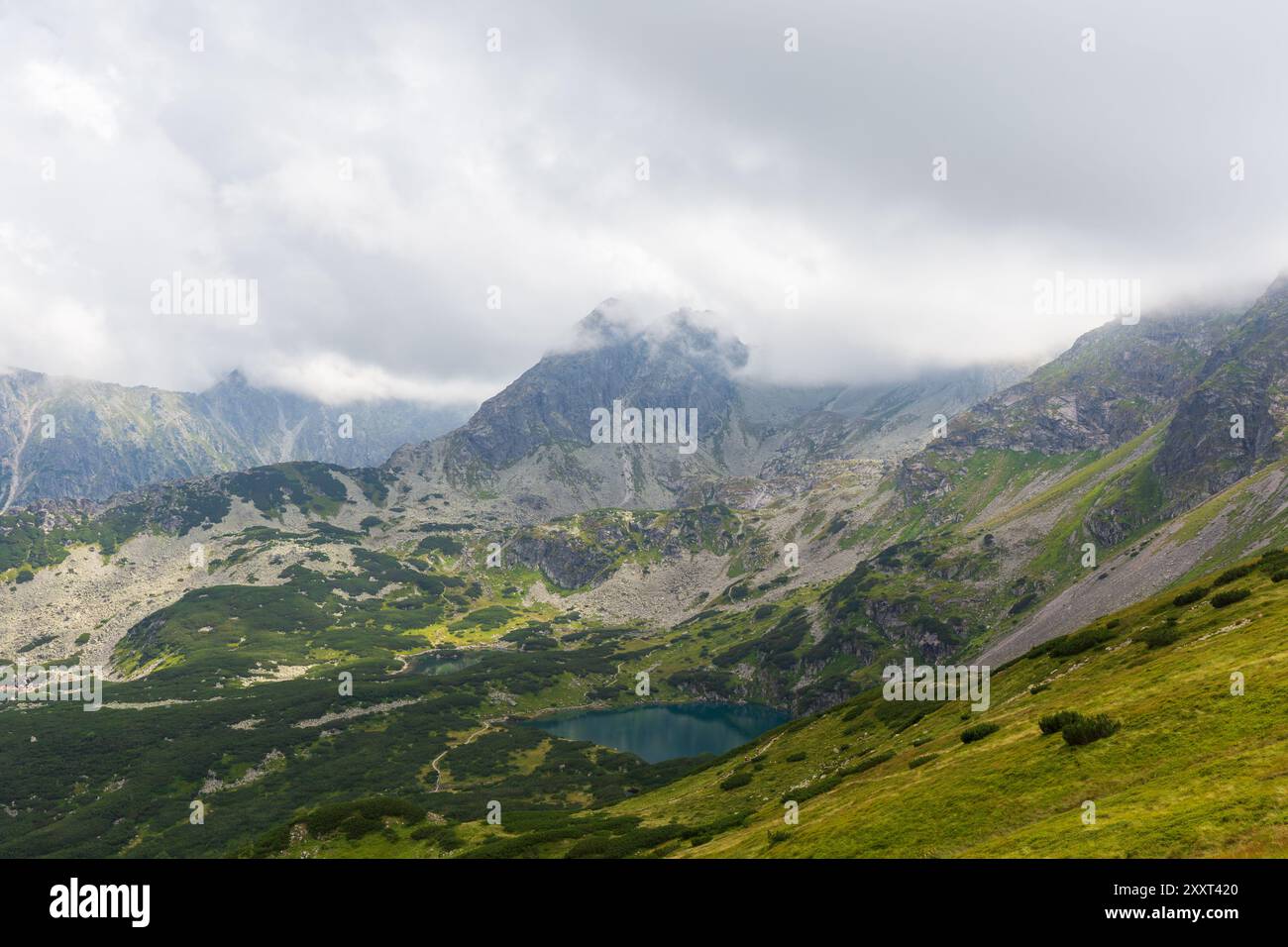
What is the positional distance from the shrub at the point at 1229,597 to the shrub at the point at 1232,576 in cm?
713

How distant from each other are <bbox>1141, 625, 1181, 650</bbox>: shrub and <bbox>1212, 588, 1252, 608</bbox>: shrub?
13.9 ft

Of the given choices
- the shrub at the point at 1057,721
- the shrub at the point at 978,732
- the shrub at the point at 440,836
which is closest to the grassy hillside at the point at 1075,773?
the shrub at the point at 1057,721

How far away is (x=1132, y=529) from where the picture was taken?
194 m

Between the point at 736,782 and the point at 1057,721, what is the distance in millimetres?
46099

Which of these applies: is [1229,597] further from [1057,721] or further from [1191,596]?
[1057,721]

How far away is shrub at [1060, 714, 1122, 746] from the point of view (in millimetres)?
25906

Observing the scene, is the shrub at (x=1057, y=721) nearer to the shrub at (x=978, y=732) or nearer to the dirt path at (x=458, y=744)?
the shrub at (x=978, y=732)

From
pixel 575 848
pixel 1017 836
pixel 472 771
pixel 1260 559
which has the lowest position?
pixel 472 771

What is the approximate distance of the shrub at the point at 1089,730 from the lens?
25906mm

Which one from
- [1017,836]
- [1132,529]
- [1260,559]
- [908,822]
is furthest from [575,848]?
[1132,529]

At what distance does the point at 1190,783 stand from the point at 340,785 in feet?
517

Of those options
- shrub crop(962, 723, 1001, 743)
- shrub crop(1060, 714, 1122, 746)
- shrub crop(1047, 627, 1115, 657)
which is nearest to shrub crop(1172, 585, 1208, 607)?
shrub crop(1047, 627, 1115, 657)

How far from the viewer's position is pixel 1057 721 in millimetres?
28875
